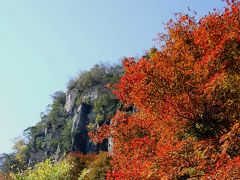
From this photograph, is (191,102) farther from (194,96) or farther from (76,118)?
(76,118)

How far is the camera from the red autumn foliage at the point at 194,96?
19188 mm

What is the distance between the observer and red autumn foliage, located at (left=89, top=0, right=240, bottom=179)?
19188 millimetres

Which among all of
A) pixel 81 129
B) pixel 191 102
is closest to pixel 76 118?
pixel 81 129

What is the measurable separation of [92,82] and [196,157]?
85.8 metres

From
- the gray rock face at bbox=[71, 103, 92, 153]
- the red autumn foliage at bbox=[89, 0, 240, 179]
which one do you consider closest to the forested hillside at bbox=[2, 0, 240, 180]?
the red autumn foliage at bbox=[89, 0, 240, 179]

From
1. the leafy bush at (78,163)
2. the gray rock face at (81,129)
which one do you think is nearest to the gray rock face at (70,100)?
the gray rock face at (81,129)

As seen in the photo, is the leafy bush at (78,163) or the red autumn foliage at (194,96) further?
the leafy bush at (78,163)

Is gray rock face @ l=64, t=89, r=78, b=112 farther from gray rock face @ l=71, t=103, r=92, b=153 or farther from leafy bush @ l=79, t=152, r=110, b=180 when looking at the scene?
leafy bush @ l=79, t=152, r=110, b=180

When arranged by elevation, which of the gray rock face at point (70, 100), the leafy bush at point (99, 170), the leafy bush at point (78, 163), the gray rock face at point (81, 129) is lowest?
the leafy bush at point (99, 170)

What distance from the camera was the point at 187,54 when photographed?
22203mm

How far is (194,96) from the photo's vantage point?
20.5 m

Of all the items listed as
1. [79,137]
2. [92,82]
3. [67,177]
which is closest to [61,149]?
[79,137]

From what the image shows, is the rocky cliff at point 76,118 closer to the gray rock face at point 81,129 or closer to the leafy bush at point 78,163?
the gray rock face at point 81,129

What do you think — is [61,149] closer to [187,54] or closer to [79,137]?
[79,137]
